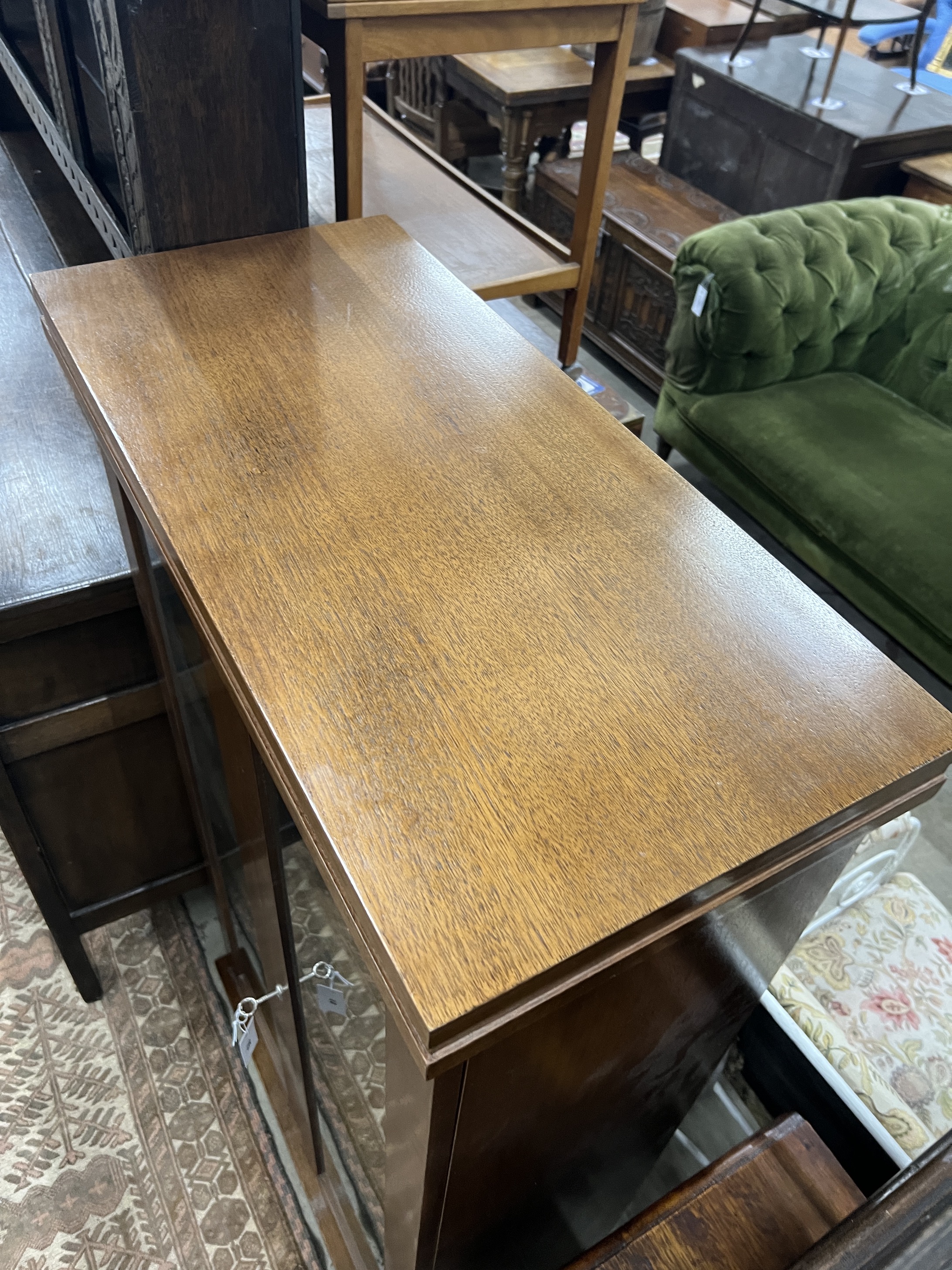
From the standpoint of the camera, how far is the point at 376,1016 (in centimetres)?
51

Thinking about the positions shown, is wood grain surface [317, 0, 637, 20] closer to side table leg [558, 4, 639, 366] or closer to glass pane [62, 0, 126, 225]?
side table leg [558, 4, 639, 366]

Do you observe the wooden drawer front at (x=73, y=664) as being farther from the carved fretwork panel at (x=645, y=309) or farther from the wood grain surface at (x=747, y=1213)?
the carved fretwork panel at (x=645, y=309)

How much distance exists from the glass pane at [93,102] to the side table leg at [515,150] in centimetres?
182

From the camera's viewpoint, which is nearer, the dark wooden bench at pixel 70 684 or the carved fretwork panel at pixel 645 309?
the dark wooden bench at pixel 70 684

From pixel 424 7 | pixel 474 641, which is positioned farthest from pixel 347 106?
pixel 474 641

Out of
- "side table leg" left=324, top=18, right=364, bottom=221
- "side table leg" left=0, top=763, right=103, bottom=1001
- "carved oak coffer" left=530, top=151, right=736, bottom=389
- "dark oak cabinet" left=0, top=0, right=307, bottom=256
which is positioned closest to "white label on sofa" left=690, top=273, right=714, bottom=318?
"carved oak coffer" left=530, top=151, right=736, bottom=389

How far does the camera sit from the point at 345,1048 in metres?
0.66

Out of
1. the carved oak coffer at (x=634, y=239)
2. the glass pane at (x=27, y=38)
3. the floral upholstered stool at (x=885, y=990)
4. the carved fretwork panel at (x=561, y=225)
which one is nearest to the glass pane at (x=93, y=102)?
the glass pane at (x=27, y=38)

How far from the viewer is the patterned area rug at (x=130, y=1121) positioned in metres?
1.06

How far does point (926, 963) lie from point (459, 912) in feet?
3.38

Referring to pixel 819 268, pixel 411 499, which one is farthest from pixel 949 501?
pixel 411 499

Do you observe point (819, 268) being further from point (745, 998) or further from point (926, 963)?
point (745, 998)

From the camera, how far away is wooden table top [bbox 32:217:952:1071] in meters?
0.36

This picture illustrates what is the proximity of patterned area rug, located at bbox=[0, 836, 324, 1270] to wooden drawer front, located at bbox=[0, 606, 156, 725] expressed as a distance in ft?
1.79
